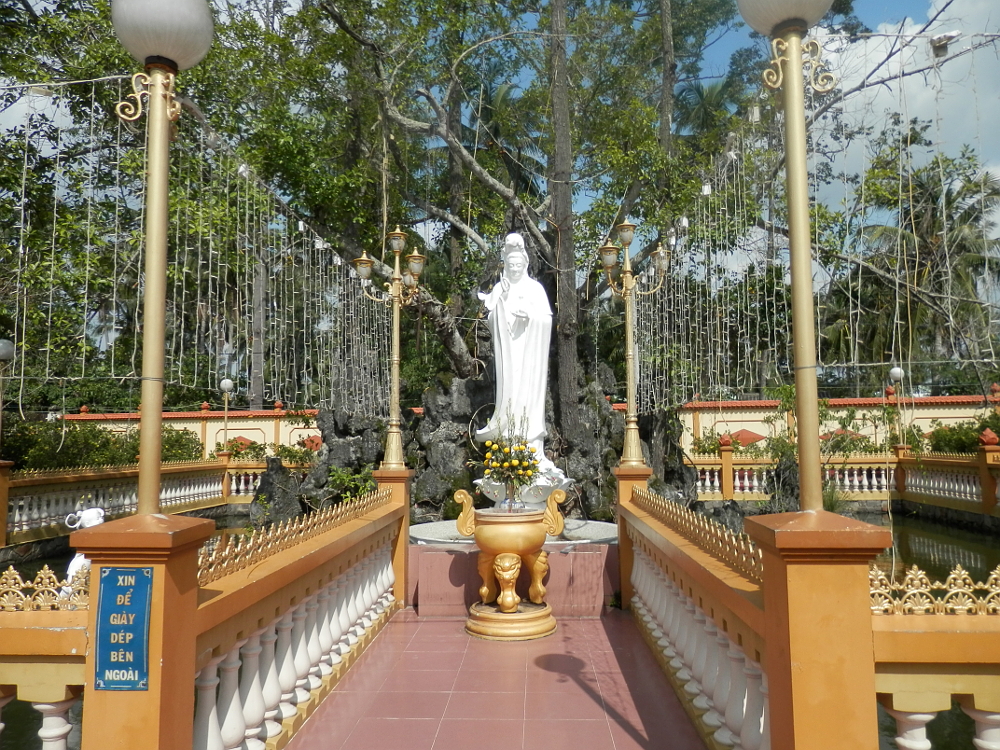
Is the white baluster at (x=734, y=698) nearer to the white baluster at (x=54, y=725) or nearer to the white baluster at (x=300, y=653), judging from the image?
the white baluster at (x=300, y=653)

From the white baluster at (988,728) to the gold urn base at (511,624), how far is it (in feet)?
11.2

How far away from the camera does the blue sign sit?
233 cm

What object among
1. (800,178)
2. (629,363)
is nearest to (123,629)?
(800,178)

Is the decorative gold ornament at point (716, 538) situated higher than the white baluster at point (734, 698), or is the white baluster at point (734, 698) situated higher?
the decorative gold ornament at point (716, 538)

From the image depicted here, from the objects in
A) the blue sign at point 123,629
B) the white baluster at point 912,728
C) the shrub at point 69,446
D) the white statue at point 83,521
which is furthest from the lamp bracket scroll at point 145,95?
the shrub at point 69,446

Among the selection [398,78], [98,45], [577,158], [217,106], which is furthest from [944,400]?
[98,45]

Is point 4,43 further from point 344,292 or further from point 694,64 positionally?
point 694,64

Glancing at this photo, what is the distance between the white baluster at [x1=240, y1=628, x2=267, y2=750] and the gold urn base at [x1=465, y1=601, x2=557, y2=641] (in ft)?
8.25

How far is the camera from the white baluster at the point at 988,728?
2338mm

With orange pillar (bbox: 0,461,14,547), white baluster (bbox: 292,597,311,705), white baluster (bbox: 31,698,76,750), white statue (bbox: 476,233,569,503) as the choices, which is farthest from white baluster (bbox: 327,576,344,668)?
orange pillar (bbox: 0,461,14,547)

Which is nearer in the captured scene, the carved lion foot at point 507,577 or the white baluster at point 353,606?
the white baluster at point 353,606

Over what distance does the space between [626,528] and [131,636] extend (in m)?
4.50

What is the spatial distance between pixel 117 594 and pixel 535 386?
261 inches

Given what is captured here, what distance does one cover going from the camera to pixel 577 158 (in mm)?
15570
